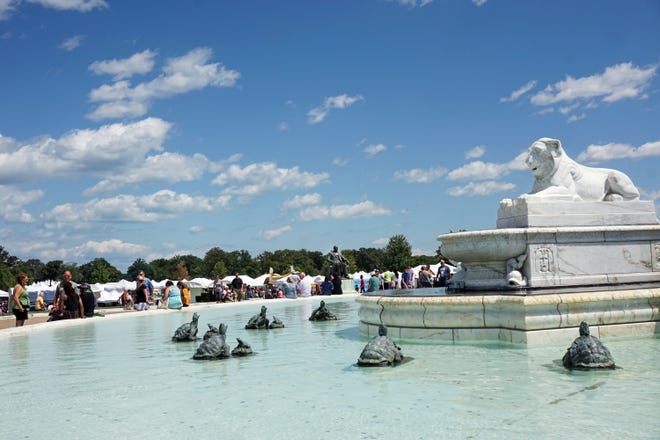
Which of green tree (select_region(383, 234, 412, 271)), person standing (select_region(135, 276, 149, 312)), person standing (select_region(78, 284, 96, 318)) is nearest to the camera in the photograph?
person standing (select_region(78, 284, 96, 318))

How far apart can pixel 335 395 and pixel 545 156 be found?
23.2 feet

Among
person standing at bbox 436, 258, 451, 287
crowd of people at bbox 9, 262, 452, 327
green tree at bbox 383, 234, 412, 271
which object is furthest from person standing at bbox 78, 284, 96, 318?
green tree at bbox 383, 234, 412, 271

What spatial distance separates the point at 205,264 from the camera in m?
120

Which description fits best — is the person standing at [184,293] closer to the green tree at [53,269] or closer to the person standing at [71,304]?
the person standing at [71,304]

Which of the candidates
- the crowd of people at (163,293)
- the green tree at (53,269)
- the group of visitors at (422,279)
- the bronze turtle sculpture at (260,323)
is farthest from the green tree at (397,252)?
the green tree at (53,269)

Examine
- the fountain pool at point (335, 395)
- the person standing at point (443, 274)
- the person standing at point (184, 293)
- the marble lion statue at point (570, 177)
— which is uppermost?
the marble lion statue at point (570, 177)

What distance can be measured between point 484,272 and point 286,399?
572 centimetres

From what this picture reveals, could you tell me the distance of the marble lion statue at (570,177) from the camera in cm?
1059

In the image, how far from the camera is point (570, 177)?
10.7m

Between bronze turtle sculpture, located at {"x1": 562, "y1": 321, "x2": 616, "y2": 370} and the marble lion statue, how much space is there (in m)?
4.80

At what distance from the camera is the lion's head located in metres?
10.6

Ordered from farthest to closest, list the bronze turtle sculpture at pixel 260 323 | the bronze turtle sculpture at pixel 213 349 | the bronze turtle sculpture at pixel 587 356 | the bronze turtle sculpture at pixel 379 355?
the bronze turtle sculpture at pixel 260 323 < the bronze turtle sculpture at pixel 213 349 < the bronze turtle sculpture at pixel 379 355 < the bronze turtle sculpture at pixel 587 356

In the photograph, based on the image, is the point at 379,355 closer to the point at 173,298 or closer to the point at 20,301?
the point at 20,301

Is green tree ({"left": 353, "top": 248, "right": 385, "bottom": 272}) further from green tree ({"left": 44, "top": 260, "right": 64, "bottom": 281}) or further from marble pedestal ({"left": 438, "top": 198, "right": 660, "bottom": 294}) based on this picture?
marble pedestal ({"left": 438, "top": 198, "right": 660, "bottom": 294})
